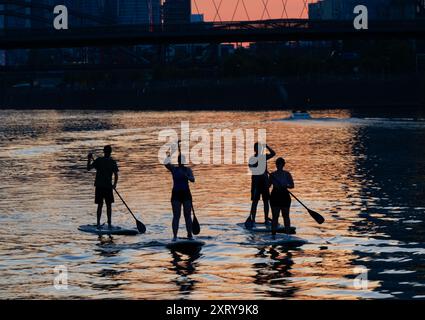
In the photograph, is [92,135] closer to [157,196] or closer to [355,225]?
[157,196]

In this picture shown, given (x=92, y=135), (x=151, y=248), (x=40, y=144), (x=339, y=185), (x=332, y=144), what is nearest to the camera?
(x=151, y=248)

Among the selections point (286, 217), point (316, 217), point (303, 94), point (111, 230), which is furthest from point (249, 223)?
point (303, 94)

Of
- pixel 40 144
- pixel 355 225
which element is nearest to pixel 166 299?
pixel 355 225

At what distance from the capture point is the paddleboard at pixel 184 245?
25641 mm

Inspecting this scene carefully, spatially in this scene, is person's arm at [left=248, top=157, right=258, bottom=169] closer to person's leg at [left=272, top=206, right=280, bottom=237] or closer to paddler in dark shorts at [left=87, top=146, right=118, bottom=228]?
person's leg at [left=272, top=206, right=280, bottom=237]

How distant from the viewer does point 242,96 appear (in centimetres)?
19175

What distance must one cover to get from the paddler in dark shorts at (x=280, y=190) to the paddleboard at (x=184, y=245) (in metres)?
1.71

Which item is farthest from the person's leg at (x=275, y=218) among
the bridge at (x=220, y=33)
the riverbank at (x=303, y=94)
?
the riverbank at (x=303, y=94)

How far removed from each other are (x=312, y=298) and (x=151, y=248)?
22.1 feet

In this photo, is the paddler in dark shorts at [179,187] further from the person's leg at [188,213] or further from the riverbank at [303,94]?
the riverbank at [303,94]

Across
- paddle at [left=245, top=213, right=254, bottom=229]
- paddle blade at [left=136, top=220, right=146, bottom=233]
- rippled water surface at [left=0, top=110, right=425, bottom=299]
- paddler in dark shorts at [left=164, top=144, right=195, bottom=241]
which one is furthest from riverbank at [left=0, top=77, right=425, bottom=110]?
paddler in dark shorts at [left=164, top=144, right=195, bottom=241]

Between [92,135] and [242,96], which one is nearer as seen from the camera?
[92,135]

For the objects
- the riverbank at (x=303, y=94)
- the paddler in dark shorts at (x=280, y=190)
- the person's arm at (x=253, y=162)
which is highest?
the person's arm at (x=253, y=162)

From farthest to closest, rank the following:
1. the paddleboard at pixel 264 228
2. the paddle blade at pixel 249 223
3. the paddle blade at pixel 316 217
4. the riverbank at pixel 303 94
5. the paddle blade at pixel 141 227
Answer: the riverbank at pixel 303 94 < the paddle blade at pixel 316 217 < the paddle blade at pixel 249 223 < the paddle blade at pixel 141 227 < the paddleboard at pixel 264 228
